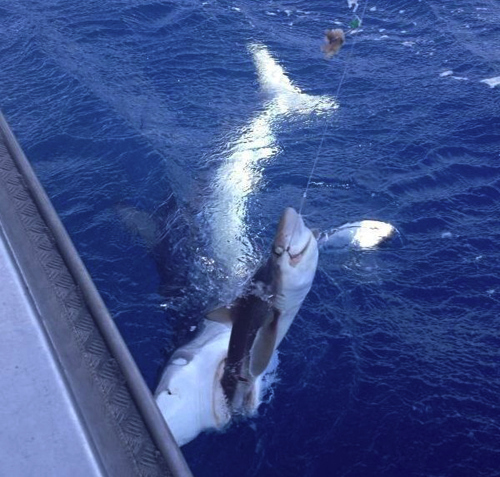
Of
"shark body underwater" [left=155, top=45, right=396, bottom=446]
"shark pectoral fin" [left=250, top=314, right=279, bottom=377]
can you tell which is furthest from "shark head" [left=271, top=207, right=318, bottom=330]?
"shark pectoral fin" [left=250, top=314, right=279, bottom=377]

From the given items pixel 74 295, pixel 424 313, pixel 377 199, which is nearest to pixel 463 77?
pixel 377 199

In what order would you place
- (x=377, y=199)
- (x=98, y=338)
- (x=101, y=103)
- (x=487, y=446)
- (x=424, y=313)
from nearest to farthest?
(x=98, y=338) < (x=487, y=446) < (x=424, y=313) < (x=377, y=199) < (x=101, y=103)

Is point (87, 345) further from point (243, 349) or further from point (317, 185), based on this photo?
point (317, 185)

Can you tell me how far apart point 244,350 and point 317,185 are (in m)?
3.85

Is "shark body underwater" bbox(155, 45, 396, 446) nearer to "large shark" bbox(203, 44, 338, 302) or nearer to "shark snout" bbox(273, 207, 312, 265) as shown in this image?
"shark snout" bbox(273, 207, 312, 265)

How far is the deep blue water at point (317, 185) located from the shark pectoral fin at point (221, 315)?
3.07 ft

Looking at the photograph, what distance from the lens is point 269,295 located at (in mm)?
5340

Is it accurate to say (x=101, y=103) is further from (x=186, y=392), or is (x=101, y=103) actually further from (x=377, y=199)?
(x=186, y=392)

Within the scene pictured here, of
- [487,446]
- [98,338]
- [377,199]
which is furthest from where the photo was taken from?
[377,199]

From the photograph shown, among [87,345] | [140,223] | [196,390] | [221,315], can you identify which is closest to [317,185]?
[140,223]

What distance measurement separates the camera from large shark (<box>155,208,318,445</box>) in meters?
5.21

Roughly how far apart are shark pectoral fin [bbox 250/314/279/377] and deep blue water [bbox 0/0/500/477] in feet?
2.21

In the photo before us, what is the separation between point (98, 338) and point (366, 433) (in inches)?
112

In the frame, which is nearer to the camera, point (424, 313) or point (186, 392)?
point (186, 392)
